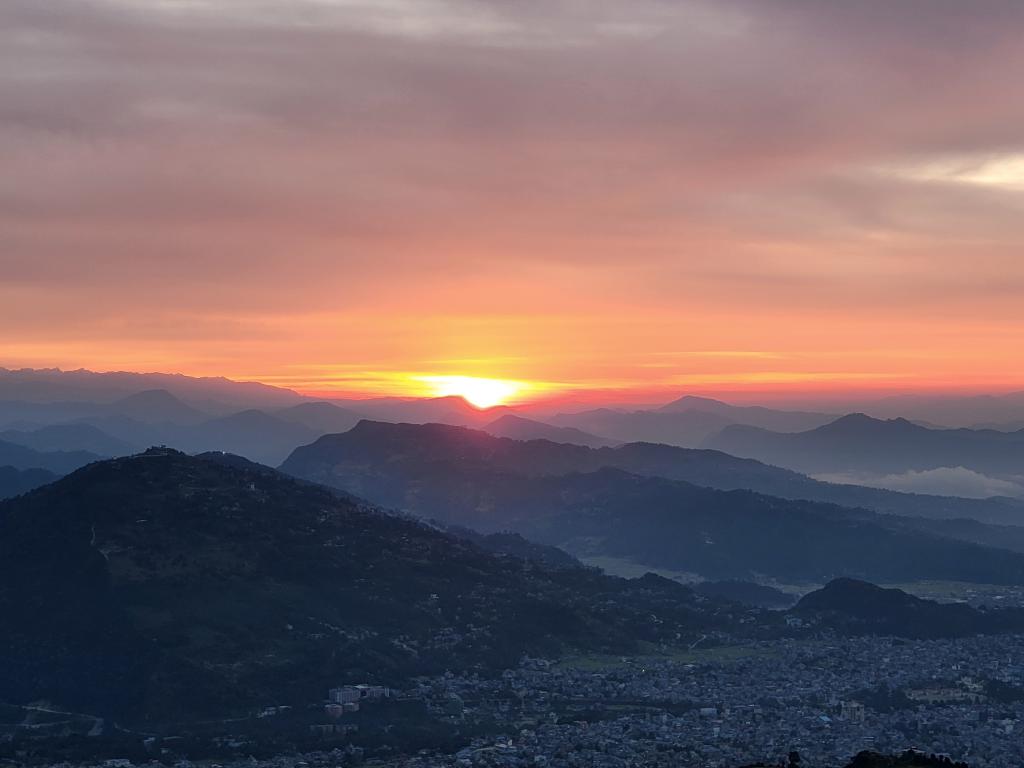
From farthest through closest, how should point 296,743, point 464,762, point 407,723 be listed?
point 407,723, point 296,743, point 464,762

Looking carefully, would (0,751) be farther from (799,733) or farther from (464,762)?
(799,733)

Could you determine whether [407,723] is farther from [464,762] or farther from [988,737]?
[988,737]

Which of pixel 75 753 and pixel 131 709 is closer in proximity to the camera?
pixel 75 753

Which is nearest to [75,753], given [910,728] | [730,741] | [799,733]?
[730,741]

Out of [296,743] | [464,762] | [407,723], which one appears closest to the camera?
[464,762]

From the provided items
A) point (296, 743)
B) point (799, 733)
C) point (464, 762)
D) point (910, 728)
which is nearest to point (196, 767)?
point (296, 743)

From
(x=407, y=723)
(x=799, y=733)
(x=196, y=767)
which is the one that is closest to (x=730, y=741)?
(x=799, y=733)

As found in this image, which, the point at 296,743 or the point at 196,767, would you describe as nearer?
the point at 196,767

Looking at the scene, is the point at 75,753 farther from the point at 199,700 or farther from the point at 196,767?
the point at 199,700
